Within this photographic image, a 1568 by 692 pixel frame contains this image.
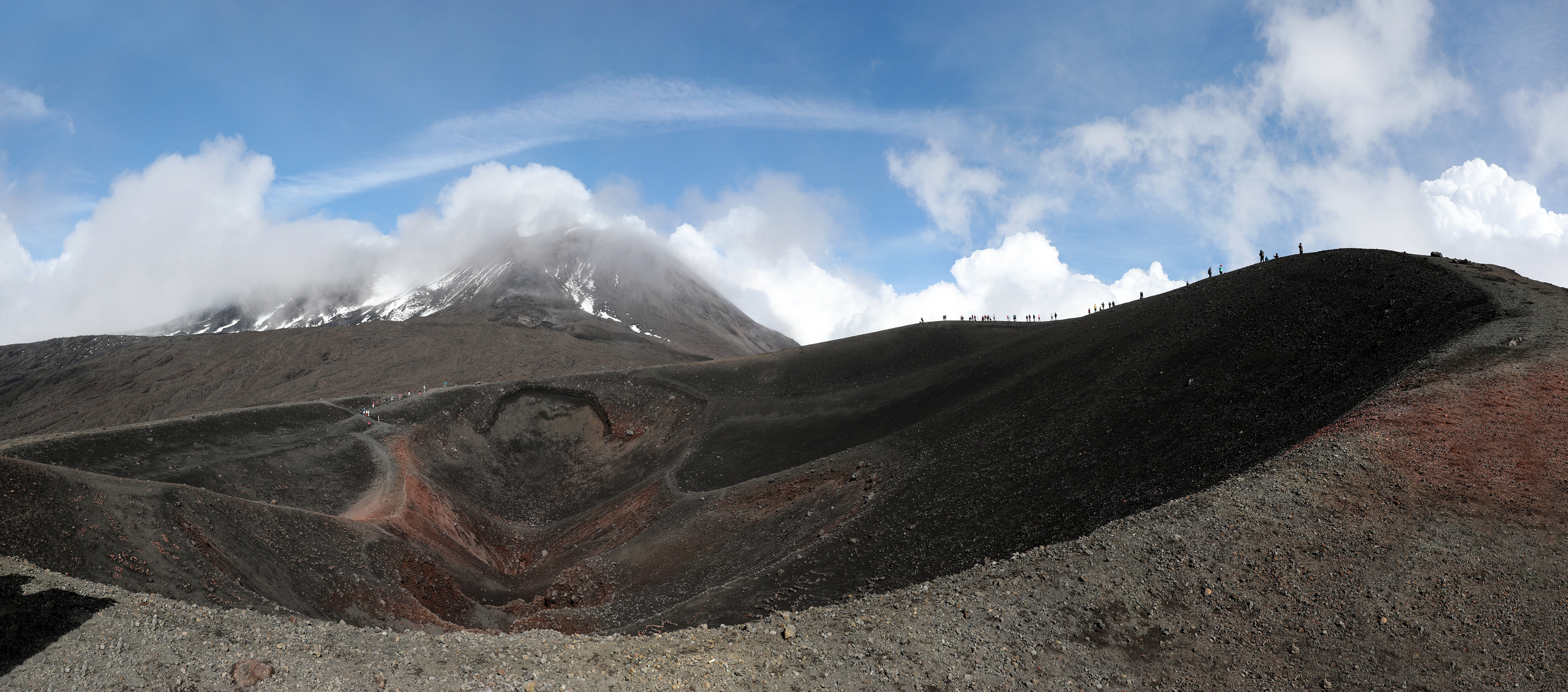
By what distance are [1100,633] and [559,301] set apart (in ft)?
456

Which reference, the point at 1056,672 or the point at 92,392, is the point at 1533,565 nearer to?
the point at 1056,672

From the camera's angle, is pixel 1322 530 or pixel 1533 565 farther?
pixel 1322 530

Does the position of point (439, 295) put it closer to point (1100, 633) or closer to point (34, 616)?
point (34, 616)

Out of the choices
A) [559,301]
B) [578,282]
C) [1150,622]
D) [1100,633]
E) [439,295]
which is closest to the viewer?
[1100,633]

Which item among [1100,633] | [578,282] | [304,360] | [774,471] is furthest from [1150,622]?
[578,282]

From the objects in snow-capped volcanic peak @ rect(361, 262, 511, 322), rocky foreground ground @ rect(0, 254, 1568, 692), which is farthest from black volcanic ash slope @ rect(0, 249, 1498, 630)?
snow-capped volcanic peak @ rect(361, 262, 511, 322)

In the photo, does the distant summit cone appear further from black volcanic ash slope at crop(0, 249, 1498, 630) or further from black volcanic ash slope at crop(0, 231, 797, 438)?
black volcanic ash slope at crop(0, 249, 1498, 630)

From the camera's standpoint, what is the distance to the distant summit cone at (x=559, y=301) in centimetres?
13988

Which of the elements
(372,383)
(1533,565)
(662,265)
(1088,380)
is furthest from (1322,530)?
(662,265)

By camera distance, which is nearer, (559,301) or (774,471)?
(774,471)

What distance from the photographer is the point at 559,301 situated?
14162cm

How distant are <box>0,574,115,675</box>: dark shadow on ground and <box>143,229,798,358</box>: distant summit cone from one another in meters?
114

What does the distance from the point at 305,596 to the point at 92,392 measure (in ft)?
275

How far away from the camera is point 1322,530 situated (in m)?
13.8
